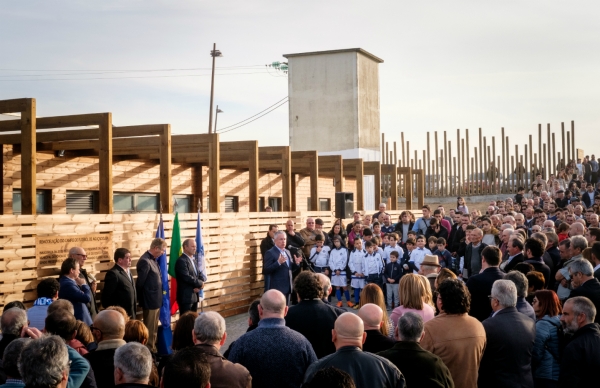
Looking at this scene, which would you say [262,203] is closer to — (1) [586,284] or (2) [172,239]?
(2) [172,239]

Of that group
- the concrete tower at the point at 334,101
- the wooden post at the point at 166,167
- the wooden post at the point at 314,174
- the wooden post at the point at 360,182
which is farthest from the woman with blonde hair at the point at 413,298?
the concrete tower at the point at 334,101

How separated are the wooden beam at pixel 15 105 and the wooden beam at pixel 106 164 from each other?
1530mm

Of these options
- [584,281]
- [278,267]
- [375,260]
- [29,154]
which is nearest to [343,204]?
[375,260]

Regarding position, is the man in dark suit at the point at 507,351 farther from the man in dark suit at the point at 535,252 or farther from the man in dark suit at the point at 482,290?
the man in dark suit at the point at 535,252

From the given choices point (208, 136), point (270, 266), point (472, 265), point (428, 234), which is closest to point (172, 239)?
point (270, 266)

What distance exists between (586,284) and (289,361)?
3.60 metres

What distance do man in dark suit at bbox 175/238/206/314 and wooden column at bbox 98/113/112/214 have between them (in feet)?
5.14

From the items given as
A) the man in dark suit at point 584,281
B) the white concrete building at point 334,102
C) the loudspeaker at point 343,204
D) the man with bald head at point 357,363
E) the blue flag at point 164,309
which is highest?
the white concrete building at point 334,102

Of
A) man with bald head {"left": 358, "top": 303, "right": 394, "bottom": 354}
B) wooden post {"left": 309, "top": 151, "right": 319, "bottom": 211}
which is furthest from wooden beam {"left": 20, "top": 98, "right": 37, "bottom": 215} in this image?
wooden post {"left": 309, "top": 151, "right": 319, "bottom": 211}

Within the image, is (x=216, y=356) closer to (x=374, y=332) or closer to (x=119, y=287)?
(x=374, y=332)

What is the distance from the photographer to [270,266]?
1330 centimetres

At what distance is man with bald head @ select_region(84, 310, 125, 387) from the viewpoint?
523 cm

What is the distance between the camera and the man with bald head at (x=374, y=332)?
5445 millimetres

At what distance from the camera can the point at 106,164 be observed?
1235 cm
